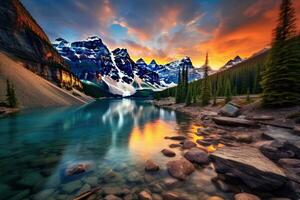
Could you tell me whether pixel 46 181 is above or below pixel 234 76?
below

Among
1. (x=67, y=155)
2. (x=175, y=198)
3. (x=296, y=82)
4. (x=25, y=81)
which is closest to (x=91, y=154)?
(x=67, y=155)

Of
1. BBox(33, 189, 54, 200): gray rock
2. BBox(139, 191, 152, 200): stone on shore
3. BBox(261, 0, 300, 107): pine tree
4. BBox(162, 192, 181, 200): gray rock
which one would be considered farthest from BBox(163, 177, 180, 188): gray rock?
BBox(261, 0, 300, 107): pine tree

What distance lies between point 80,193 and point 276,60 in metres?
29.5

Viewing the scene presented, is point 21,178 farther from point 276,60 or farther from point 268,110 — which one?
point 276,60

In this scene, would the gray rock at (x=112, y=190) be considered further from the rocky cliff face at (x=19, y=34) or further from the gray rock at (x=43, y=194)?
the rocky cliff face at (x=19, y=34)

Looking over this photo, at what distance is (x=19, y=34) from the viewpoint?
333 feet

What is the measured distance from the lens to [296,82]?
72.0 feet

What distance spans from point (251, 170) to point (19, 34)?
448 ft

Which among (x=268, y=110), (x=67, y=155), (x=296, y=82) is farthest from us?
(x=268, y=110)

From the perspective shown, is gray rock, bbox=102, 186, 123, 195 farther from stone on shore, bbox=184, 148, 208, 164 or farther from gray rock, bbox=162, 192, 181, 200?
stone on shore, bbox=184, 148, 208, 164

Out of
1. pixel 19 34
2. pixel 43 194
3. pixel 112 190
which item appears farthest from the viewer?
pixel 19 34

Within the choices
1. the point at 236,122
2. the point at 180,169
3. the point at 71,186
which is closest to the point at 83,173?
the point at 71,186

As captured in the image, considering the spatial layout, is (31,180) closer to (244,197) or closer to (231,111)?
(244,197)

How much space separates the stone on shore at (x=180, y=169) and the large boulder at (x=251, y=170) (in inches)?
74.0
